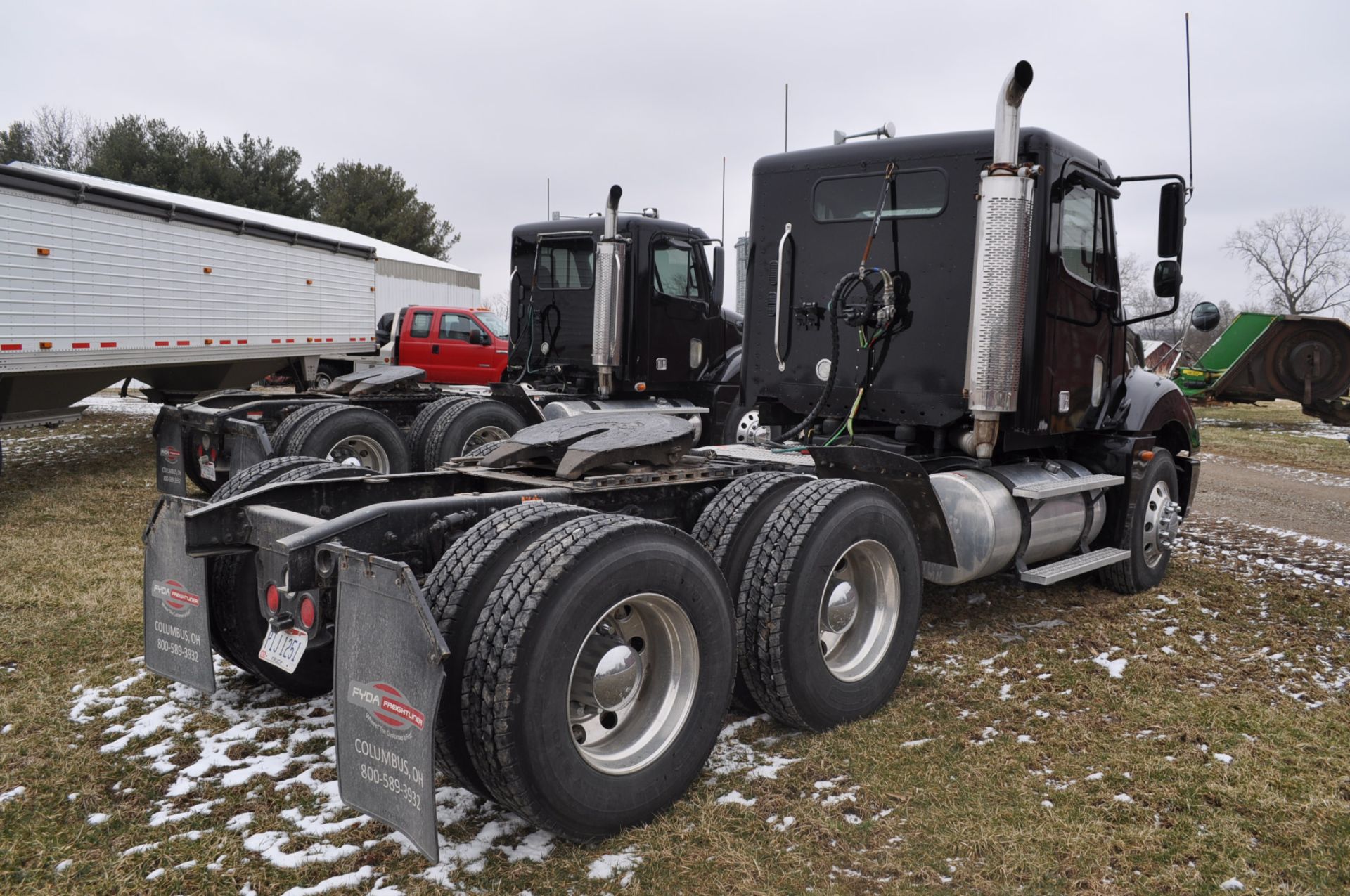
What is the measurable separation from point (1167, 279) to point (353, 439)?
5829 millimetres

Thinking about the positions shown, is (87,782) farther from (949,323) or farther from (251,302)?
(251,302)

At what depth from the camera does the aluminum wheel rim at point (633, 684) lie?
9.44ft

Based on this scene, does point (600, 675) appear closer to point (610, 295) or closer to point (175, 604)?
point (175, 604)

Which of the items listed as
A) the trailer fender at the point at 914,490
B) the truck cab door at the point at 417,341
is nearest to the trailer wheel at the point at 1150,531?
the trailer fender at the point at 914,490

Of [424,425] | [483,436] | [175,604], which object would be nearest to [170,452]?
[424,425]

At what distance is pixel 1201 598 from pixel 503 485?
4558 millimetres

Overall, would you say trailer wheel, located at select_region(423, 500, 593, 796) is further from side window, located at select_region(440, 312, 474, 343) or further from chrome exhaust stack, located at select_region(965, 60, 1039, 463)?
side window, located at select_region(440, 312, 474, 343)

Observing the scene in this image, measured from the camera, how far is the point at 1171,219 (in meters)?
5.45

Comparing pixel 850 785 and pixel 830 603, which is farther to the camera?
pixel 830 603

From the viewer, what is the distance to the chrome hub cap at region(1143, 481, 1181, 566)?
6203mm

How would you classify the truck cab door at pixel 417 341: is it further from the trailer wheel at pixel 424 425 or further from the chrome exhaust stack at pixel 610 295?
the trailer wheel at pixel 424 425

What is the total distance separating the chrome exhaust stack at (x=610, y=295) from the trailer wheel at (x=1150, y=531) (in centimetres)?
487

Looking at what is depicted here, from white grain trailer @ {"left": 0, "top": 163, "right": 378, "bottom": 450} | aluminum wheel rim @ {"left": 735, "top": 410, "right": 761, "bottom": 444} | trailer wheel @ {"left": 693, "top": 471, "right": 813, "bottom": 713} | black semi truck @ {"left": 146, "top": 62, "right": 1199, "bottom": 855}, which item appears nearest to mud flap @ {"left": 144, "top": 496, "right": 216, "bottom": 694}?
black semi truck @ {"left": 146, "top": 62, "right": 1199, "bottom": 855}

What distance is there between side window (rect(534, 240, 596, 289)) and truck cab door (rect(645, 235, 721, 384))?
2.37 feet
